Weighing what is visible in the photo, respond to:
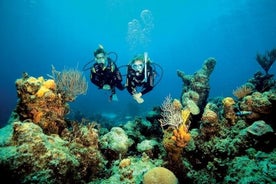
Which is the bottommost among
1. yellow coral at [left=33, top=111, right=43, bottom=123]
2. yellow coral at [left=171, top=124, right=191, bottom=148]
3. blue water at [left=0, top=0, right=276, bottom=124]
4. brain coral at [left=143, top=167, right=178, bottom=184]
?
brain coral at [left=143, top=167, right=178, bottom=184]

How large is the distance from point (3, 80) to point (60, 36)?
28.2 m

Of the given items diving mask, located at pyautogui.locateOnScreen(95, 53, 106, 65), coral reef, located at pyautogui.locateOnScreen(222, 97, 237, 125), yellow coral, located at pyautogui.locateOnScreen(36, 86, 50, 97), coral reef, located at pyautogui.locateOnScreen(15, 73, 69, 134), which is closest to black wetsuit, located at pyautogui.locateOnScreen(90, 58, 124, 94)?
diving mask, located at pyautogui.locateOnScreen(95, 53, 106, 65)

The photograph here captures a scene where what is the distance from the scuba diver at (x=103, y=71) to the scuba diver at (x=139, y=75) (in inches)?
32.6

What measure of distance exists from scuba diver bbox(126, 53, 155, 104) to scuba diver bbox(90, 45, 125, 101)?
2.72 ft

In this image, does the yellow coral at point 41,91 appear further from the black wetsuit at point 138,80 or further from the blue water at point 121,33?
the blue water at point 121,33

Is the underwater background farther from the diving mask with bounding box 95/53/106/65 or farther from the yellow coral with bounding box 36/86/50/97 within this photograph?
the diving mask with bounding box 95/53/106/65

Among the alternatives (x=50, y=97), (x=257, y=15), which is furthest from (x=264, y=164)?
(x=257, y=15)

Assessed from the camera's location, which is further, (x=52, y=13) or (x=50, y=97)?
(x=52, y=13)

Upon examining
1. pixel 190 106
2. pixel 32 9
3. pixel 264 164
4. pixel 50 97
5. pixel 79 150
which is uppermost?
pixel 32 9

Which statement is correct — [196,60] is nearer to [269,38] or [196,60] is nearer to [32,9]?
[269,38]

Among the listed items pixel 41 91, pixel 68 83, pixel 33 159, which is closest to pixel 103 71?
pixel 68 83

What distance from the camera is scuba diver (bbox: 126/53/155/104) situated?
7.04 meters

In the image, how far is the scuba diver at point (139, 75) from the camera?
7.04 m

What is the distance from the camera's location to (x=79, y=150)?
4914 millimetres
